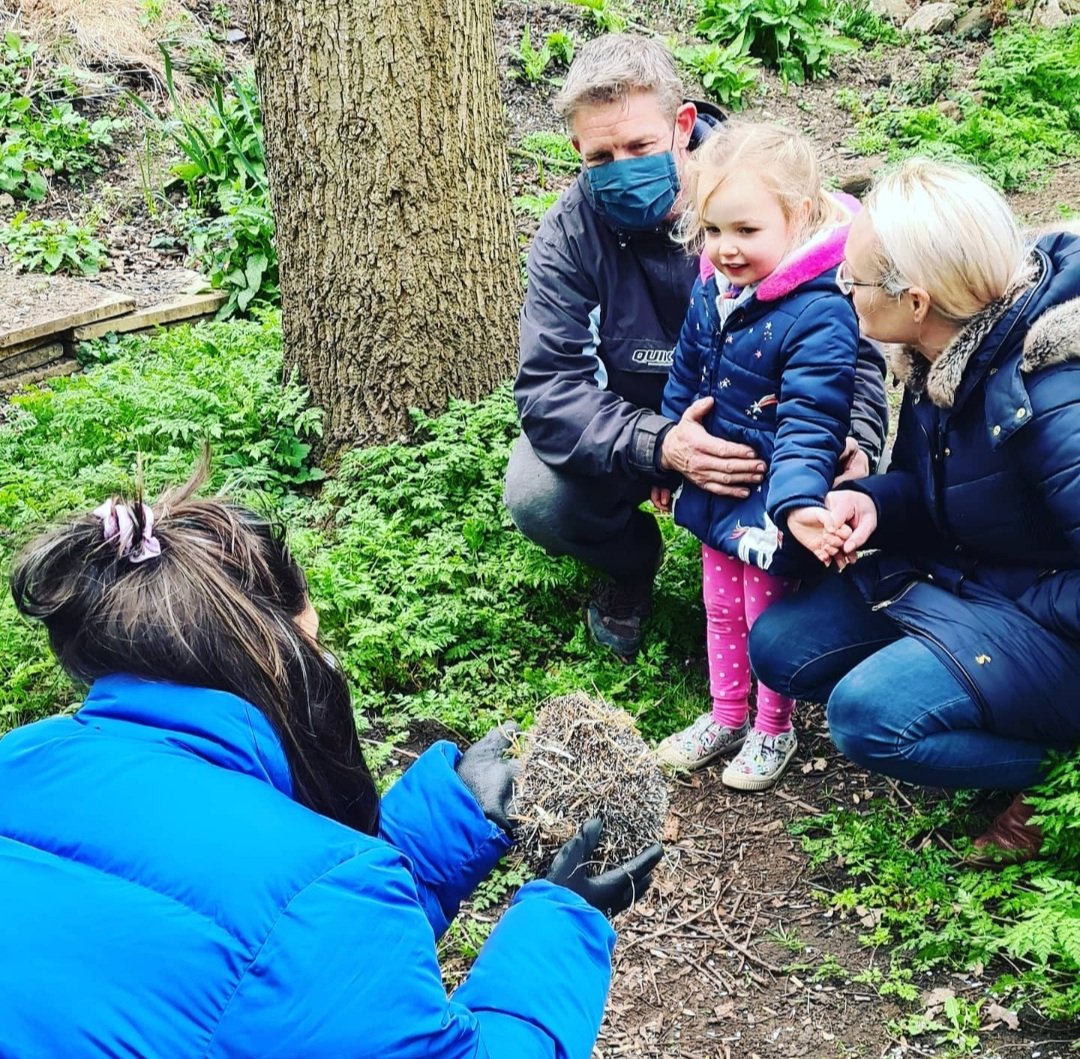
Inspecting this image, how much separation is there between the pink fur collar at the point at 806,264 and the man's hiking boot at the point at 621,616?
132 centimetres

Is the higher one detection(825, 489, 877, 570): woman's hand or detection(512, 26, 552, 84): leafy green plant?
detection(512, 26, 552, 84): leafy green plant

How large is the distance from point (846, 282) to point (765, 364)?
36 cm

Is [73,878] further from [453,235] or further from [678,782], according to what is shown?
[453,235]

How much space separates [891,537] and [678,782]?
41.2 inches

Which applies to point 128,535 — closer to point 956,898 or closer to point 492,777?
point 492,777

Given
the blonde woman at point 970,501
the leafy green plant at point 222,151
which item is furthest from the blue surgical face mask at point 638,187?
the leafy green plant at point 222,151

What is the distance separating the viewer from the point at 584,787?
252cm

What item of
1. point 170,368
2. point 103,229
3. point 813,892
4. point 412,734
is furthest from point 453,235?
point 103,229

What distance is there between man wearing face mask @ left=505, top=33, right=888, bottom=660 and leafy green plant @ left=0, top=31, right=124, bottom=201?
565cm

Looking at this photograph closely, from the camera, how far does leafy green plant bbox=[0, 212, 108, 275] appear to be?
24.3ft

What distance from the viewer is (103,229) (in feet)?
26.0

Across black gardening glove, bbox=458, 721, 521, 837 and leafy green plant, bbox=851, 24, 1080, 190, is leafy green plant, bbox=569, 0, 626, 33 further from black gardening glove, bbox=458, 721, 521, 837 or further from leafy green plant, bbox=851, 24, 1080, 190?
black gardening glove, bbox=458, 721, 521, 837

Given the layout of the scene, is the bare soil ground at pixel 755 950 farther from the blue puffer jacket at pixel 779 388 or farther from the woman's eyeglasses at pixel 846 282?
the woman's eyeglasses at pixel 846 282

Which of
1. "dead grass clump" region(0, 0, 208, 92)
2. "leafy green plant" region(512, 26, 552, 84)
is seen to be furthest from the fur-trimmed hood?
"dead grass clump" region(0, 0, 208, 92)
